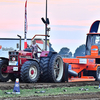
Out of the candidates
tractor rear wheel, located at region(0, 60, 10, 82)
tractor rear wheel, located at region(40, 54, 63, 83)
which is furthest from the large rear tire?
tractor rear wheel, located at region(0, 60, 10, 82)

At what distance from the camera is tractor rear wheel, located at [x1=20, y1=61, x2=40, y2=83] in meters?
13.5

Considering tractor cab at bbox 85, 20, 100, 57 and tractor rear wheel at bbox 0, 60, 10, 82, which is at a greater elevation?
tractor cab at bbox 85, 20, 100, 57

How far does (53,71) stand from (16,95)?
19.3 feet

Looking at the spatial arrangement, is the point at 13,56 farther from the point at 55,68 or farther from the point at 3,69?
the point at 55,68

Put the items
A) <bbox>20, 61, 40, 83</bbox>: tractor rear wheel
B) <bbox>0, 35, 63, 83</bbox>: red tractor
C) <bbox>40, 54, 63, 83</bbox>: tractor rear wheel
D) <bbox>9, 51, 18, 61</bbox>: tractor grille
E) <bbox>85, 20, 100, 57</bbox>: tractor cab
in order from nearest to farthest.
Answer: <bbox>20, 61, 40, 83</bbox>: tractor rear wheel
<bbox>0, 35, 63, 83</bbox>: red tractor
<bbox>9, 51, 18, 61</bbox>: tractor grille
<bbox>40, 54, 63, 83</bbox>: tractor rear wheel
<bbox>85, 20, 100, 57</bbox>: tractor cab

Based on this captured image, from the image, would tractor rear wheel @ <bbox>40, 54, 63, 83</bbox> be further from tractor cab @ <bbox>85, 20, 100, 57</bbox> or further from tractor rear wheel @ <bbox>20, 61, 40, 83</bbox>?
tractor cab @ <bbox>85, 20, 100, 57</bbox>

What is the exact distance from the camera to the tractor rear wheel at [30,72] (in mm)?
13523

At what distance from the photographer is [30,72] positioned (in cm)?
1397

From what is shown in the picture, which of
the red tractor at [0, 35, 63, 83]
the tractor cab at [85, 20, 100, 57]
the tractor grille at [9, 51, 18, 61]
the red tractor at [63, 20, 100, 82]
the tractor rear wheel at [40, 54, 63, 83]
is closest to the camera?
the red tractor at [0, 35, 63, 83]

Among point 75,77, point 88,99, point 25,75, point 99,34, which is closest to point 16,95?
point 88,99

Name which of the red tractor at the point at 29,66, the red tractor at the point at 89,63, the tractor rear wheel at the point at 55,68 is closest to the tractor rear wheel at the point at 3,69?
the red tractor at the point at 29,66

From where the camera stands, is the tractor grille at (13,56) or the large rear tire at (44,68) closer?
the tractor grille at (13,56)

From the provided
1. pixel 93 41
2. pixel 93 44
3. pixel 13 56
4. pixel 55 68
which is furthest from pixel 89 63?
pixel 13 56

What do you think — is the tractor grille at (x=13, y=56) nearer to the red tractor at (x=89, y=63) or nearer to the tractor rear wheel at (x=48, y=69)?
the tractor rear wheel at (x=48, y=69)
